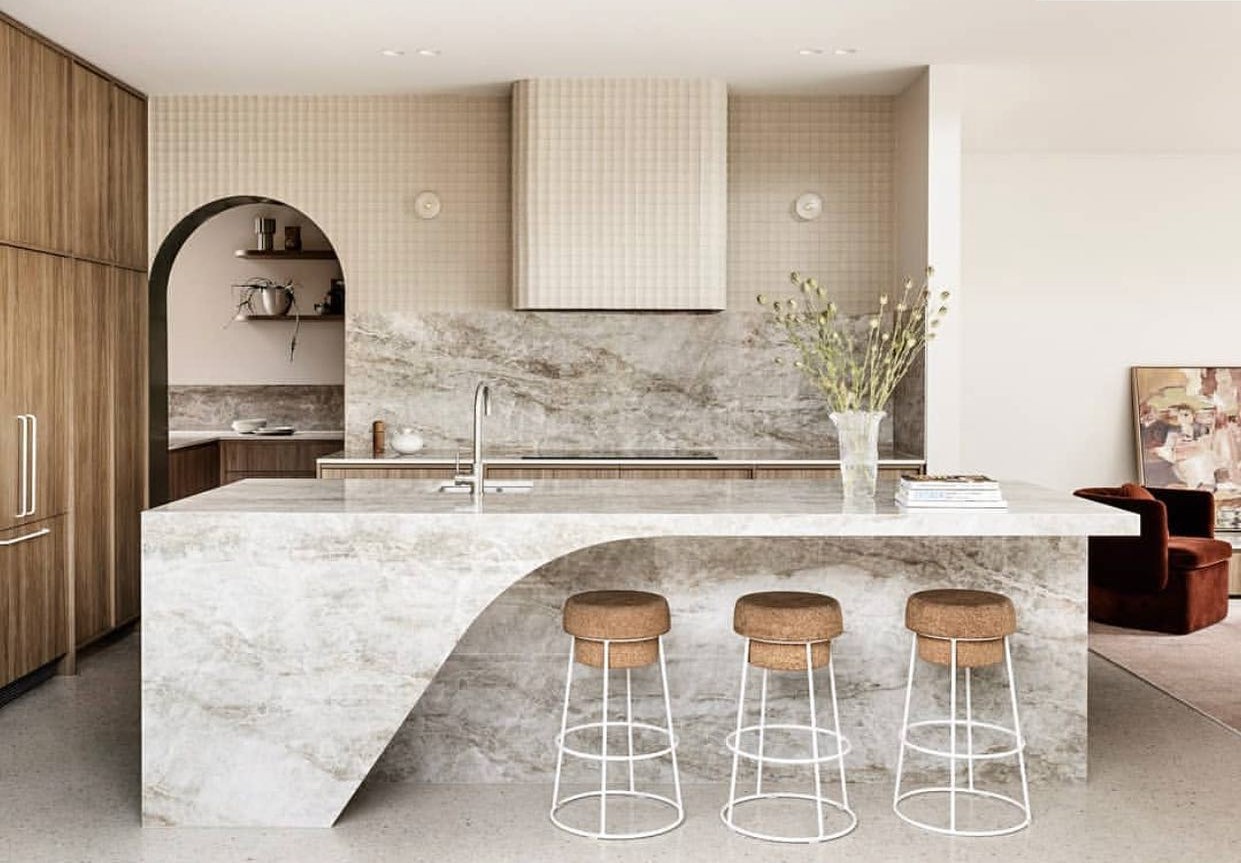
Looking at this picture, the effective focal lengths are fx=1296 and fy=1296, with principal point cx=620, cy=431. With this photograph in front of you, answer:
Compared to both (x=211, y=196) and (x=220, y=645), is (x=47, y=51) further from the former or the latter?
(x=220, y=645)

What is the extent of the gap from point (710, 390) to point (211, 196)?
273 cm

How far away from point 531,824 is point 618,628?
660mm

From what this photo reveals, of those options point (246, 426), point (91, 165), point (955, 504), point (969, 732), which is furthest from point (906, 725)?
point (246, 426)

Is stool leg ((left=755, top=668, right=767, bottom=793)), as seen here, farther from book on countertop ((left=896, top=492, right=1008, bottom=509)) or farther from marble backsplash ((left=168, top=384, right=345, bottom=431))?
marble backsplash ((left=168, top=384, right=345, bottom=431))

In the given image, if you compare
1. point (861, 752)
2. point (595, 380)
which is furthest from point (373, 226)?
point (861, 752)

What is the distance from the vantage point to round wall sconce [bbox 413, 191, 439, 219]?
21.7ft

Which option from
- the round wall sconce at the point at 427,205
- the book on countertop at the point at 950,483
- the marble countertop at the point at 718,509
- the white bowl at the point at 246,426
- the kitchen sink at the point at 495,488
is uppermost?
the round wall sconce at the point at 427,205

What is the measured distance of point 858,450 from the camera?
4.07m

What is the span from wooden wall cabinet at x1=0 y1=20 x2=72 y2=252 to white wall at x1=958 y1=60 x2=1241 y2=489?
518 centimetres

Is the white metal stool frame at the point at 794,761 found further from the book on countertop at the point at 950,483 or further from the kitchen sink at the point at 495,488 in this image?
the kitchen sink at the point at 495,488

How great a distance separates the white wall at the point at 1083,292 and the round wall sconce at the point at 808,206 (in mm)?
1817

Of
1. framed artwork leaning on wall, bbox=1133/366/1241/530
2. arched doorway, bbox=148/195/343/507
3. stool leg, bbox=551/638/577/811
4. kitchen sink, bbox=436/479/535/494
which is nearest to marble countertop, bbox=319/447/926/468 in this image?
arched doorway, bbox=148/195/343/507

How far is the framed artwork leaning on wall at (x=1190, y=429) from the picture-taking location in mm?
7992

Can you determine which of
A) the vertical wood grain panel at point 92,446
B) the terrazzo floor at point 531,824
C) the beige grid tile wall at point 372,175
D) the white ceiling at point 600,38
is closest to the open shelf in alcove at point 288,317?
the beige grid tile wall at point 372,175
